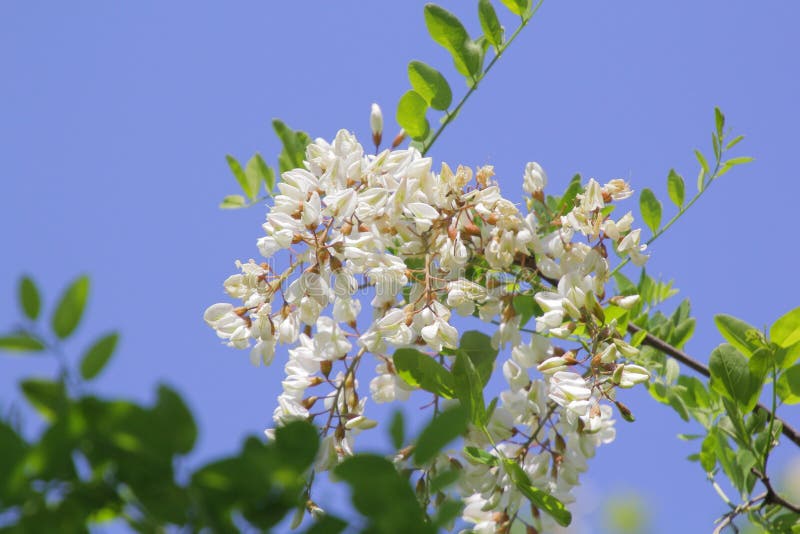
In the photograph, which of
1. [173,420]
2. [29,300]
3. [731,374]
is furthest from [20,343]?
[731,374]

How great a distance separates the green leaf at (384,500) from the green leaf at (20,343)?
23 centimetres

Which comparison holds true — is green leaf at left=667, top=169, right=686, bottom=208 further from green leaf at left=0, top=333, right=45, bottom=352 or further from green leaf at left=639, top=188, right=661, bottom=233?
green leaf at left=0, top=333, right=45, bottom=352

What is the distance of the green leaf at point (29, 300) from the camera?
65 centimetres

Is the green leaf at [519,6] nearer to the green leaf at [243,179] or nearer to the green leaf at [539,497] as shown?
the green leaf at [243,179]

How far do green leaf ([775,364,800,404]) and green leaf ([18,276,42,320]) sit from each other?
114 cm

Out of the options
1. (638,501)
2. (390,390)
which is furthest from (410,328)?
(638,501)

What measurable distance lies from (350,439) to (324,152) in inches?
17.2

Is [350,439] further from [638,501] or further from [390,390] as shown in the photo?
[638,501]

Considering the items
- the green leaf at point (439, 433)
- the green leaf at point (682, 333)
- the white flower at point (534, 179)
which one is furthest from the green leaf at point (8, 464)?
the green leaf at point (682, 333)

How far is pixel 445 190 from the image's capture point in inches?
54.7

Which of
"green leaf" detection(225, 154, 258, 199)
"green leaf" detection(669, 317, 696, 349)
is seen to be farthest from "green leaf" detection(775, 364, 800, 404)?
"green leaf" detection(225, 154, 258, 199)

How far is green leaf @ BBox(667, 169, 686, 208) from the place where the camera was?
1641 mm

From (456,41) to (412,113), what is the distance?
0.46ft

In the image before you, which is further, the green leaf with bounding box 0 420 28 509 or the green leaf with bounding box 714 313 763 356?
the green leaf with bounding box 714 313 763 356
